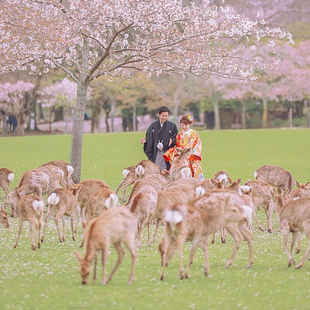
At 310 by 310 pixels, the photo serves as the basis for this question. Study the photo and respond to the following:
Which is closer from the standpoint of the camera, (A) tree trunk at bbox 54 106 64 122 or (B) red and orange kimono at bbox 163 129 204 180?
(B) red and orange kimono at bbox 163 129 204 180

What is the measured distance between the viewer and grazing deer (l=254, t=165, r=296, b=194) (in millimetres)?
15953

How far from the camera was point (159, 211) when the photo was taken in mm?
10602

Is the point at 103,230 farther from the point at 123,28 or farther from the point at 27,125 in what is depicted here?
the point at 27,125

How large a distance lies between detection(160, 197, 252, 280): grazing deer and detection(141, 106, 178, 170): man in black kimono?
664cm

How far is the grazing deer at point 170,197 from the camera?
1059cm

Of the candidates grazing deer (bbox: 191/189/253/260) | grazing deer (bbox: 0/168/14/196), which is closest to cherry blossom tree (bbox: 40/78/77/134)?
grazing deer (bbox: 0/168/14/196)

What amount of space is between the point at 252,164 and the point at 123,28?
12274 mm

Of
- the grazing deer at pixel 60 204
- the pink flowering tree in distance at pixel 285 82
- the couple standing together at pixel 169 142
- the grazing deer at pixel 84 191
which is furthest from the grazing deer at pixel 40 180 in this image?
the pink flowering tree in distance at pixel 285 82

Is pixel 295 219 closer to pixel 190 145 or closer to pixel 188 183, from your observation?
pixel 188 183

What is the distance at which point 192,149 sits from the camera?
15016 mm

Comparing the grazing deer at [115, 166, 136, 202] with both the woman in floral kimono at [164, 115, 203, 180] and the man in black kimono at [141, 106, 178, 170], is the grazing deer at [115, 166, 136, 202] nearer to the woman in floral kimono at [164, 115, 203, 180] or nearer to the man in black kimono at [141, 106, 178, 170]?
the man in black kimono at [141, 106, 178, 170]

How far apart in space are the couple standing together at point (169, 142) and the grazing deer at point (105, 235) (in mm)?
7314

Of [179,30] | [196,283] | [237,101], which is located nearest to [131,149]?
[179,30]

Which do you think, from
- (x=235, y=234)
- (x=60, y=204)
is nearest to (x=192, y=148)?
(x=60, y=204)
